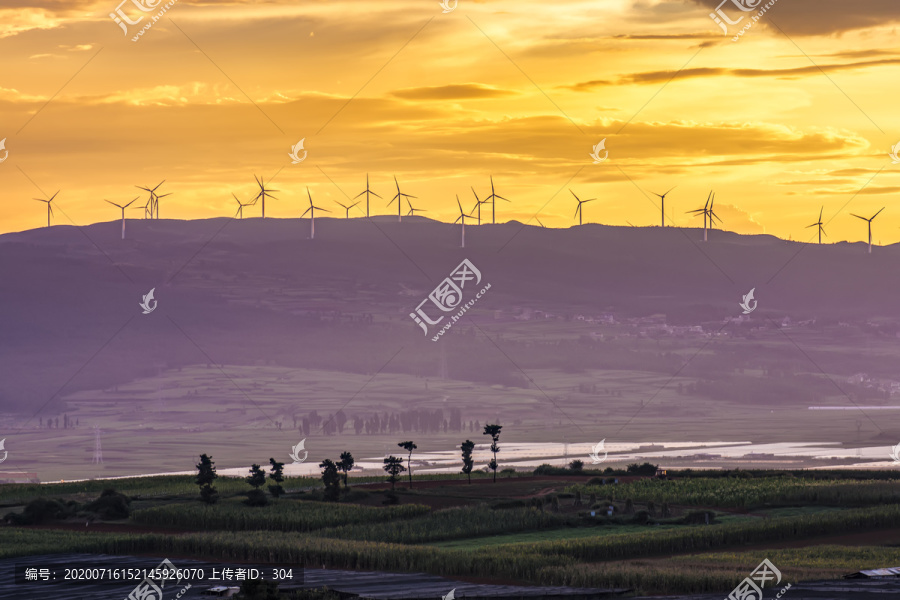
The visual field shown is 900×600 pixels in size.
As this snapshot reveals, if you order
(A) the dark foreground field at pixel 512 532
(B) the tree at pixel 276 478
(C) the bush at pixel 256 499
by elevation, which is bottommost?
(A) the dark foreground field at pixel 512 532

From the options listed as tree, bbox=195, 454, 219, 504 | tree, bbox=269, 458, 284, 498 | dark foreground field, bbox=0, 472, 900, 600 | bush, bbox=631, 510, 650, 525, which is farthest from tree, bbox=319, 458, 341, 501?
bush, bbox=631, 510, 650, 525

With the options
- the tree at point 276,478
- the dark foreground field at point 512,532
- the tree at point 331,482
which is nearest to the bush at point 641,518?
the dark foreground field at point 512,532

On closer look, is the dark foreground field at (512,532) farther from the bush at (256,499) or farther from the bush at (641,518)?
the bush at (256,499)

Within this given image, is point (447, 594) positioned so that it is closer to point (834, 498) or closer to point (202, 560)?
point (202, 560)

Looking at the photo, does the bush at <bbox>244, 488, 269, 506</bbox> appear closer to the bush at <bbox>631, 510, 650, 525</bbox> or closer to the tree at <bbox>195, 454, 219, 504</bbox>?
the tree at <bbox>195, 454, 219, 504</bbox>

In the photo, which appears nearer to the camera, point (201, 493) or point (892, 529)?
point (892, 529)

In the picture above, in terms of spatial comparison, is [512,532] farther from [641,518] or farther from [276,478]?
[276,478]

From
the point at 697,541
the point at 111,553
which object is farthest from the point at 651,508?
the point at 111,553

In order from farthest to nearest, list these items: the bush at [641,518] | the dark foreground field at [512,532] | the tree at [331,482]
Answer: the tree at [331,482], the bush at [641,518], the dark foreground field at [512,532]
